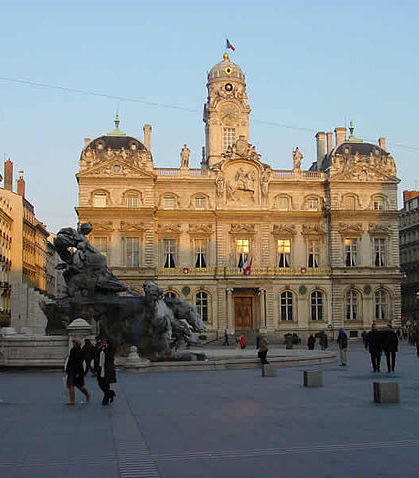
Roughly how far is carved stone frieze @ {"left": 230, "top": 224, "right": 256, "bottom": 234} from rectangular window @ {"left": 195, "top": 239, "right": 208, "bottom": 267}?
9.21ft

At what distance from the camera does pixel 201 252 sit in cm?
6469

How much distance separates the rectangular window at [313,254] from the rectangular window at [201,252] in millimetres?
9916

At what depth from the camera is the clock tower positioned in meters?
70.5

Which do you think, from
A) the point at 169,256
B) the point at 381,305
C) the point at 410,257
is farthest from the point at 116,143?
the point at 410,257

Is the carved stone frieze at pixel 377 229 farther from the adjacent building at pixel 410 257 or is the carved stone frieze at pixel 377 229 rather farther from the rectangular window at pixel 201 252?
the adjacent building at pixel 410 257

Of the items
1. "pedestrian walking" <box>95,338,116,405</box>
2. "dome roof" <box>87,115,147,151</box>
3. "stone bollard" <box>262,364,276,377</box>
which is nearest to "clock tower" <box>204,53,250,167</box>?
"dome roof" <box>87,115,147,151</box>

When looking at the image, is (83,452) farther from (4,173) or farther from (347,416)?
(4,173)

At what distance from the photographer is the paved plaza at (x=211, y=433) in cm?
913

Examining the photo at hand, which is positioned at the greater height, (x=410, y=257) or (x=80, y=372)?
(x=410, y=257)

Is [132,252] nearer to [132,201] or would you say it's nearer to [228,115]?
[132,201]

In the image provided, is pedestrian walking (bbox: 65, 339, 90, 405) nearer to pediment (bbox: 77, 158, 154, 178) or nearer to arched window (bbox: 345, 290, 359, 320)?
pediment (bbox: 77, 158, 154, 178)

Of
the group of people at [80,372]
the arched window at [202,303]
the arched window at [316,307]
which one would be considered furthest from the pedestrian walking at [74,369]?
the arched window at [316,307]

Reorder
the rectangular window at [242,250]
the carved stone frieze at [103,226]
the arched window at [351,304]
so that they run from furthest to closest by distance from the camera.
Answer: the arched window at [351,304] < the rectangular window at [242,250] < the carved stone frieze at [103,226]

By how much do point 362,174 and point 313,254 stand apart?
29.9ft
